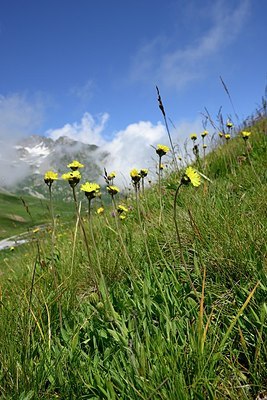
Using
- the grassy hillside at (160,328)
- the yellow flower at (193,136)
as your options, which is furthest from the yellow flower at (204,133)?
the grassy hillside at (160,328)

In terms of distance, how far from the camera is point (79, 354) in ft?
5.92

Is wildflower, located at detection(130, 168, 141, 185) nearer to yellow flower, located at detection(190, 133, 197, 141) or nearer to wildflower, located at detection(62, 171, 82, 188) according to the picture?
wildflower, located at detection(62, 171, 82, 188)

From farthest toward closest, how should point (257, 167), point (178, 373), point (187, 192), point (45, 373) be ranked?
point (257, 167), point (187, 192), point (45, 373), point (178, 373)

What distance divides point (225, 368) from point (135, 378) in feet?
1.35

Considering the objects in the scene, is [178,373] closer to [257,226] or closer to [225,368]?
[225,368]

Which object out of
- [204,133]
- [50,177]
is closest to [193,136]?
[204,133]

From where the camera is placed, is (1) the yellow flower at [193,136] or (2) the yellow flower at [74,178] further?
(1) the yellow flower at [193,136]

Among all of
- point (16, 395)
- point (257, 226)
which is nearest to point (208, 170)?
point (257, 226)

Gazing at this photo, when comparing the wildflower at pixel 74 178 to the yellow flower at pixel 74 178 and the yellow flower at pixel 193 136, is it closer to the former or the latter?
the yellow flower at pixel 74 178

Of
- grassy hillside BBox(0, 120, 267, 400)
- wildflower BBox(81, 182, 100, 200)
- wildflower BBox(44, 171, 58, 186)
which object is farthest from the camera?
wildflower BBox(44, 171, 58, 186)

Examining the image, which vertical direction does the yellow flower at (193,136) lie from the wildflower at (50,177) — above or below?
above

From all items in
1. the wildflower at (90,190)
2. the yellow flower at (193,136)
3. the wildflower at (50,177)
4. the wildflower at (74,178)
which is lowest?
the wildflower at (90,190)

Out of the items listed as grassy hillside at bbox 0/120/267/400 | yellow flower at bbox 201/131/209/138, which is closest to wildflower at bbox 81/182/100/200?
grassy hillside at bbox 0/120/267/400

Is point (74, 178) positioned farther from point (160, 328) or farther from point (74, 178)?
point (160, 328)
